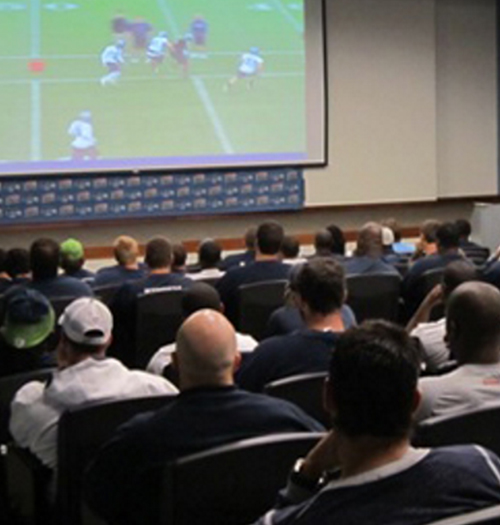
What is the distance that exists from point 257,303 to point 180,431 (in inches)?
122

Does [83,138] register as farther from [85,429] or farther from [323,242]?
[85,429]

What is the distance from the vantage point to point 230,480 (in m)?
2.14

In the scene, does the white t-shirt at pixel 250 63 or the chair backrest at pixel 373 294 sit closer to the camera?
the chair backrest at pixel 373 294

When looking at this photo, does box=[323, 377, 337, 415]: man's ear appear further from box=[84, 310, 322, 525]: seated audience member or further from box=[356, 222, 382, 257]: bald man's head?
box=[356, 222, 382, 257]: bald man's head

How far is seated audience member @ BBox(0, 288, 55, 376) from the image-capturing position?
151 inches

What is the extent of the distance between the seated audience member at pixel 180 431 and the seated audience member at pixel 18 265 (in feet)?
12.6

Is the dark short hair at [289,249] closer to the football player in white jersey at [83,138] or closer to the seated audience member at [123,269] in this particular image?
the seated audience member at [123,269]

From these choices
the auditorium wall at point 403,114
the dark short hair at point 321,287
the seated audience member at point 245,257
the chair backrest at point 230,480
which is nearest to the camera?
the chair backrest at point 230,480

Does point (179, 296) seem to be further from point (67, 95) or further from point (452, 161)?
point (452, 161)

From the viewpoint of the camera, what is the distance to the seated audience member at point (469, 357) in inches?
113

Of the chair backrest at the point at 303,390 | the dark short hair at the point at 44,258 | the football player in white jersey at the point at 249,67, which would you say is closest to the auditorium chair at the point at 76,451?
the chair backrest at the point at 303,390

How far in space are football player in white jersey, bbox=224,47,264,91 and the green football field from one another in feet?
0.17

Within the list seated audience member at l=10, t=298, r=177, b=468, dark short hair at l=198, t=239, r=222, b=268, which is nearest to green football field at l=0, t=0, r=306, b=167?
dark short hair at l=198, t=239, r=222, b=268

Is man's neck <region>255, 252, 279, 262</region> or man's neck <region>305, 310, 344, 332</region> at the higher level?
man's neck <region>255, 252, 279, 262</region>
